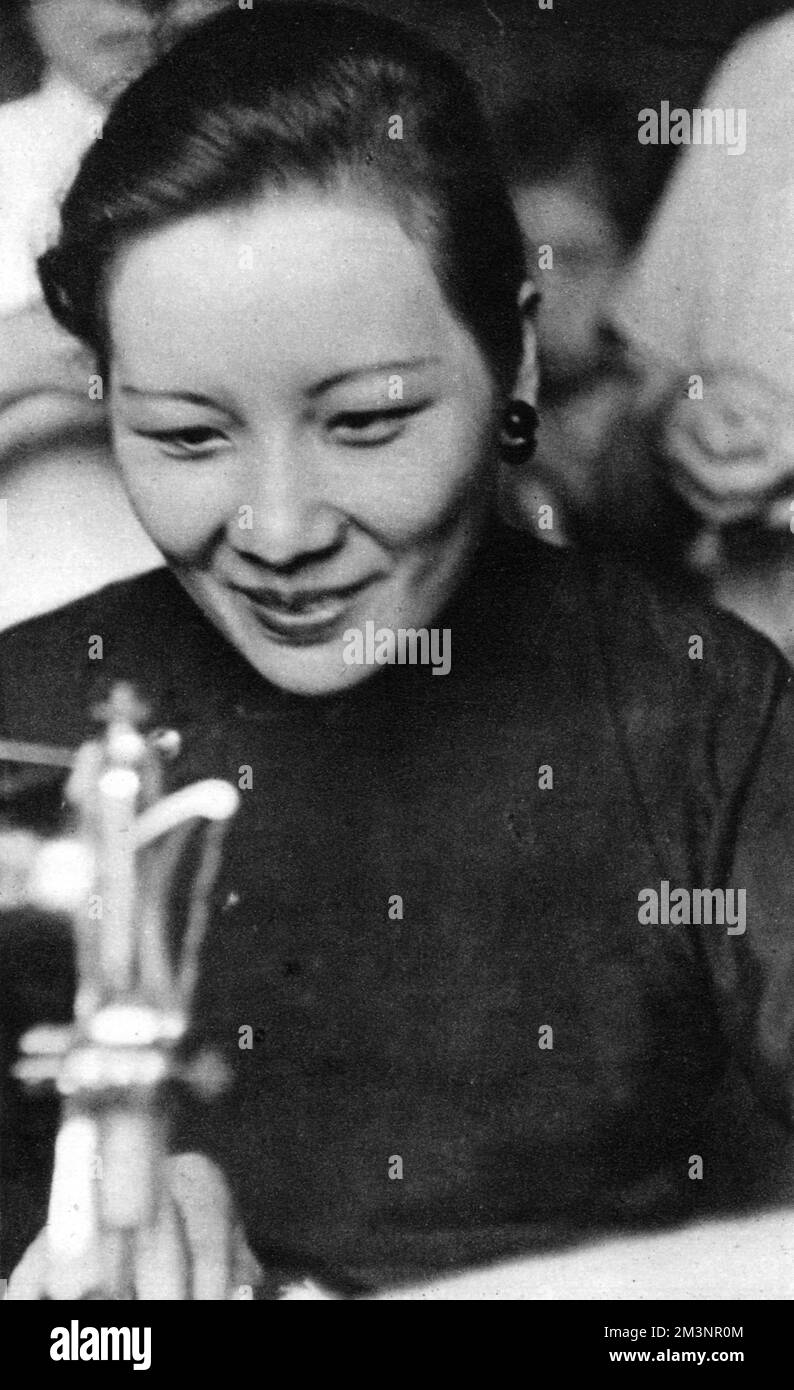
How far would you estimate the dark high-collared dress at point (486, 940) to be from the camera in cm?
275

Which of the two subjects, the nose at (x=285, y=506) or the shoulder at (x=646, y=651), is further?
the shoulder at (x=646, y=651)

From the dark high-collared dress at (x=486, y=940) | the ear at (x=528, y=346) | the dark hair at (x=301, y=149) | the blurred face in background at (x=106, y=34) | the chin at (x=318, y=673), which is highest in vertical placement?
the blurred face in background at (x=106, y=34)

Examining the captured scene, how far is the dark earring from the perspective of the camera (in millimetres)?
2779

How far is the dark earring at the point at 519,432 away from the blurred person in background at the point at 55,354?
0.69m

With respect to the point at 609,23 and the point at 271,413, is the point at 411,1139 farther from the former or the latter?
the point at 609,23

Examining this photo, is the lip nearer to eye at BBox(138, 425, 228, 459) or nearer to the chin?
the chin

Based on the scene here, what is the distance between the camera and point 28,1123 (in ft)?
9.16

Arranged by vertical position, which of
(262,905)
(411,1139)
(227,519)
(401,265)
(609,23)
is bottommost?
(411,1139)

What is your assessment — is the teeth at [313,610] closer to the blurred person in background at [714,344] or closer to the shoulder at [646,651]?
the shoulder at [646,651]

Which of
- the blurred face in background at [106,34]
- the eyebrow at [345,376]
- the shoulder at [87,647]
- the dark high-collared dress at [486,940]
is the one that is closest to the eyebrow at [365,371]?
the eyebrow at [345,376]

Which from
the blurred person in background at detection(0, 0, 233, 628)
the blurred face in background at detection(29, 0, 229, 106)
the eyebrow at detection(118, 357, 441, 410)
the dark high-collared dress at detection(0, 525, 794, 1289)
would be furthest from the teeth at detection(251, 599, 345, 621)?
the blurred face in background at detection(29, 0, 229, 106)

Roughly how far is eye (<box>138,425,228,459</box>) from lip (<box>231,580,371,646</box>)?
26 centimetres
